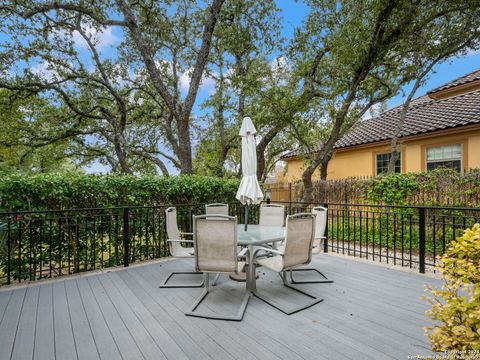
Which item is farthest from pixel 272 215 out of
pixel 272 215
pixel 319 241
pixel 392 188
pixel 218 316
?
pixel 392 188

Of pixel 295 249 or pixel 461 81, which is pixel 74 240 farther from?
pixel 461 81

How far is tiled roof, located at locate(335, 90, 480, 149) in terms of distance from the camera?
8594mm

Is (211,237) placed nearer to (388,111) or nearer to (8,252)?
(8,252)

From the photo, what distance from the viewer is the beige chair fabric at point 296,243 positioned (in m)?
3.23

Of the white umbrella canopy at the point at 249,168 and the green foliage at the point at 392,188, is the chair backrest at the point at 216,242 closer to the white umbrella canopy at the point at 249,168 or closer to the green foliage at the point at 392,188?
the white umbrella canopy at the point at 249,168

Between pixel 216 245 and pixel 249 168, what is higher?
pixel 249 168

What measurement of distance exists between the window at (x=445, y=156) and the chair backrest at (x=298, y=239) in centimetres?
750

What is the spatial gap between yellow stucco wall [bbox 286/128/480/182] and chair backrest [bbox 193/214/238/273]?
8501 mm

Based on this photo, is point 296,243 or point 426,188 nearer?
point 296,243

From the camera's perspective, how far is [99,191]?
4.93 metres

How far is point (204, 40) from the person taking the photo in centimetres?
914

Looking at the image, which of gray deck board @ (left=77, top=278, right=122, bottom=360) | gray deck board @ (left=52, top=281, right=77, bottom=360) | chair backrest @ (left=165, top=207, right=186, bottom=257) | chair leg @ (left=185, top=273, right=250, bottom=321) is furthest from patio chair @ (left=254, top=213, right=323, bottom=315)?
gray deck board @ (left=52, top=281, right=77, bottom=360)

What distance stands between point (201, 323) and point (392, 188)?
6405mm

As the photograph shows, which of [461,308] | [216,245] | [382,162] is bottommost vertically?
[216,245]
